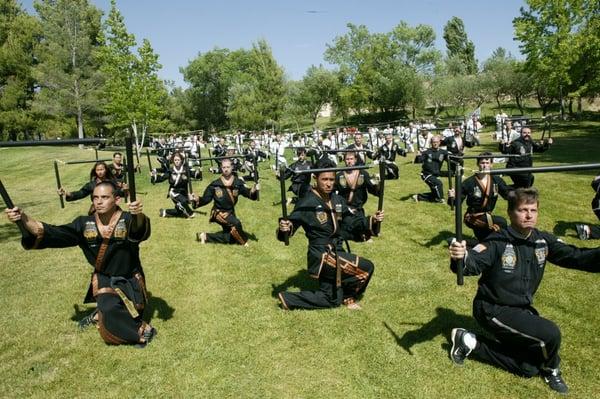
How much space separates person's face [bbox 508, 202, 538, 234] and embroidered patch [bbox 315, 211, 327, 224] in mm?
2716

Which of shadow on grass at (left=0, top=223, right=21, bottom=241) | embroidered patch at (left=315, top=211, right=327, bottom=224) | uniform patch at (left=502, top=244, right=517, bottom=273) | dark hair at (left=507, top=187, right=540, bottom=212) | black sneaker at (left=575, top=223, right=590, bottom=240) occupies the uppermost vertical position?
dark hair at (left=507, top=187, right=540, bottom=212)

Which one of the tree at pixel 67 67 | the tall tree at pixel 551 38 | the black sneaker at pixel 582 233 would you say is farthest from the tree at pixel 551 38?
the tree at pixel 67 67

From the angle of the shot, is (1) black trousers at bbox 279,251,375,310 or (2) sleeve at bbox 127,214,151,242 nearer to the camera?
(2) sleeve at bbox 127,214,151,242

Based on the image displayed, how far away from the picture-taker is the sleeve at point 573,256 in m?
4.77

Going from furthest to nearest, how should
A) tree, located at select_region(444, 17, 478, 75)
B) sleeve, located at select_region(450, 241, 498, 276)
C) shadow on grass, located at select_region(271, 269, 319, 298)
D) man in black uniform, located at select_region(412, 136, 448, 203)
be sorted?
tree, located at select_region(444, 17, 478, 75) → man in black uniform, located at select_region(412, 136, 448, 203) → shadow on grass, located at select_region(271, 269, 319, 298) → sleeve, located at select_region(450, 241, 498, 276)

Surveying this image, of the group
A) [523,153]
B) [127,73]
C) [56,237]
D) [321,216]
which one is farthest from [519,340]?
[127,73]

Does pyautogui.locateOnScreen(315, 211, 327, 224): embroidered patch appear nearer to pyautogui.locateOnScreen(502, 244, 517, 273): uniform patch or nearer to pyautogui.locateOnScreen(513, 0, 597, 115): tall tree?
pyautogui.locateOnScreen(502, 244, 517, 273): uniform patch

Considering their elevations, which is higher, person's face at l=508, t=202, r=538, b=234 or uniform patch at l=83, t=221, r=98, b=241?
person's face at l=508, t=202, r=538, b=234

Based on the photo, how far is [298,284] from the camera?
27.0ft

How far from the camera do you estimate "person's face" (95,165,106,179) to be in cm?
1080

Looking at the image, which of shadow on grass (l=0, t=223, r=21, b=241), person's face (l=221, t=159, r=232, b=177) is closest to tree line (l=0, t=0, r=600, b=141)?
shadow on grass (l=0, t=223, r=21, b=241)

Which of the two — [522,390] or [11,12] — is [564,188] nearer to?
[522,390]

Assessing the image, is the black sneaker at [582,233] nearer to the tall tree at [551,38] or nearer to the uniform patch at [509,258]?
the uniform patch at [509,258]

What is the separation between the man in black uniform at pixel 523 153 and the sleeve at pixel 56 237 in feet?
33.7
